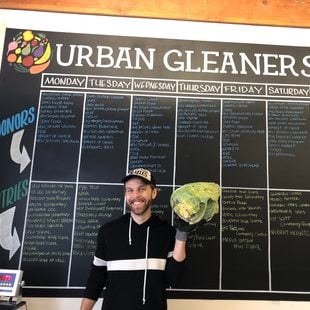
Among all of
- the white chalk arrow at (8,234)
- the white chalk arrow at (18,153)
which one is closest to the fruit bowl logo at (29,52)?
the white chalk arrow at (18,153)

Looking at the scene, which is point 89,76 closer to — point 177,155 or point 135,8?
point 135,8

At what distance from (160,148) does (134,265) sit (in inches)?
35.7

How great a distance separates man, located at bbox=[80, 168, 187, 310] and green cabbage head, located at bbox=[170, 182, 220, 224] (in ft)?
0.31

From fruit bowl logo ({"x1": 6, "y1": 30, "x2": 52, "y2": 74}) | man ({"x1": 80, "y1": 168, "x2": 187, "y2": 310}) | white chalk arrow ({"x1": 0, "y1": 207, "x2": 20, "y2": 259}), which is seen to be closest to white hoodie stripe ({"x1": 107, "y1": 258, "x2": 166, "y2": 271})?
man ({"x1": 80, "y1": 168, "x2": 187, "y2": 310})

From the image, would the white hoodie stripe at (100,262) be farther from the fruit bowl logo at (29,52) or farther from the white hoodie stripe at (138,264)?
the fruit bowl logo at (29,52)

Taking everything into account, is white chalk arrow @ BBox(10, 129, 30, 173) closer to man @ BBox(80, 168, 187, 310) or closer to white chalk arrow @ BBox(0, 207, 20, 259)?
white chalk arrow @ BBox(0, 207, 20, 259)

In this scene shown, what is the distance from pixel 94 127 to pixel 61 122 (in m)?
0.22

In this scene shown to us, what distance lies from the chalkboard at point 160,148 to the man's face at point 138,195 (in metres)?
0.55

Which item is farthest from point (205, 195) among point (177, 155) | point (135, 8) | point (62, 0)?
point (62, 0)

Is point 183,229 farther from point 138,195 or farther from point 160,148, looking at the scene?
point 160,148

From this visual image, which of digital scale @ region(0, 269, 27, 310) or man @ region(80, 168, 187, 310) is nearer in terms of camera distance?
man @ region(80, 168, 187, 310)

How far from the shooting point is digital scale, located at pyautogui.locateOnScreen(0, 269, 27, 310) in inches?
76.4

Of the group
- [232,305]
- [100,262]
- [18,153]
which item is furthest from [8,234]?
[232,305]

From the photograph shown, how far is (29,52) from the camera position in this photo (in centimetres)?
254
